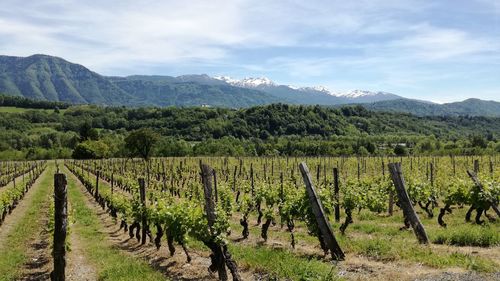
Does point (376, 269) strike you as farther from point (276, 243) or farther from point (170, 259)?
point (170, 259)

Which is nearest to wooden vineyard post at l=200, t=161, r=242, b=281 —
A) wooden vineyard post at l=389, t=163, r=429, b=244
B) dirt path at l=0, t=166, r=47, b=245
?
wooden vineyard post at l=389, t=163, r=429, b=244

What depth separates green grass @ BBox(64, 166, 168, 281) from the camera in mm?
11656

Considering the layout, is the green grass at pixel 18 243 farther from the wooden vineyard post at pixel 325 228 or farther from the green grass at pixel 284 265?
the wooden vineyard post at pixel 325 228

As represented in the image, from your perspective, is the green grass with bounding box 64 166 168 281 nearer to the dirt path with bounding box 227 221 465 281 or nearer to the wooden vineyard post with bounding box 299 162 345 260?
the wooden vineyard post with bounding box 299 162 345 260

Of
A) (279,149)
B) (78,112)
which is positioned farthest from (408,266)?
(78,112)

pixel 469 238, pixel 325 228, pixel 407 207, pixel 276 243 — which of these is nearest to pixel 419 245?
pixel 407 207

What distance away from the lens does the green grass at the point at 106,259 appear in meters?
11.7

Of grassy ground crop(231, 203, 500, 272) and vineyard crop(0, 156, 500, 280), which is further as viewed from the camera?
grassy ground crop(231, 203, 500, 272)

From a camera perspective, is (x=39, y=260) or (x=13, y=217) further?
(x=13, y=217)

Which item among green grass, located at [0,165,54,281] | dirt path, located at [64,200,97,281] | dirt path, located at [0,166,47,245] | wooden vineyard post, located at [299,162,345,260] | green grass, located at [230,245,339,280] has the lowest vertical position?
dirt path, located at [0,166,47,245]

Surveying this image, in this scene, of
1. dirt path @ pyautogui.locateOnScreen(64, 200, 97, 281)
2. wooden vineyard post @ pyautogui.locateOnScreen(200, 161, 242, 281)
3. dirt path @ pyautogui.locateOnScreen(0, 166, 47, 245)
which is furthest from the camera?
dirt path @ pyautogui.locateOnScreen(0, 166, 47, 245)

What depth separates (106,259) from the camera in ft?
47.0

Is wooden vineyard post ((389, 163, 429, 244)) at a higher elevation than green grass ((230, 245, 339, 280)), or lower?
higher

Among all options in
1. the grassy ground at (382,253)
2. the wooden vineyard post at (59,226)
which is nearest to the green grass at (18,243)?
the wooden vineyard post at (59,226)
